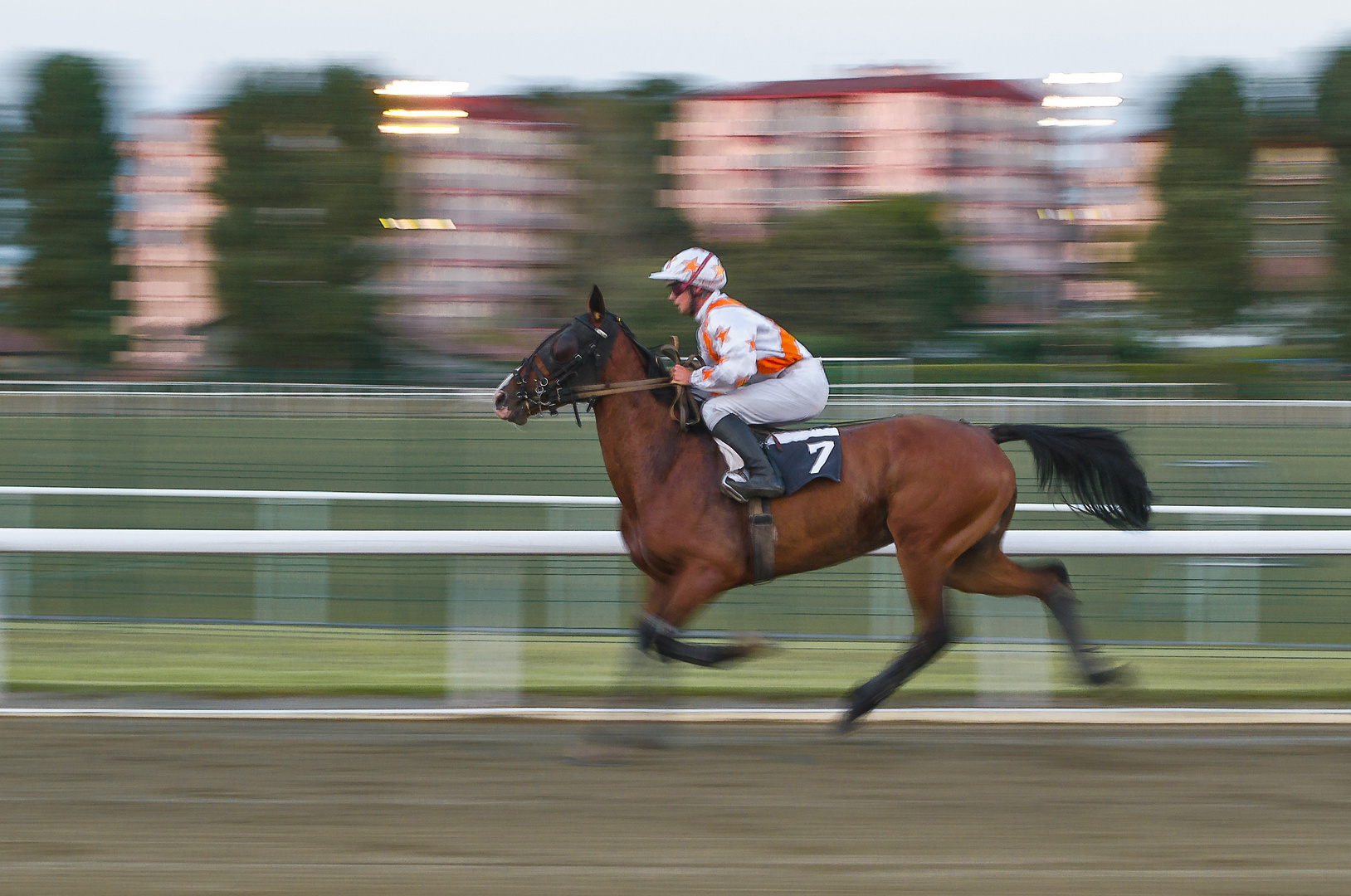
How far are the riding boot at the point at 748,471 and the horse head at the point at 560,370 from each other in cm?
46

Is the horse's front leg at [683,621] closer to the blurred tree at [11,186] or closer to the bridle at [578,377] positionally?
the bridle at [578,377]

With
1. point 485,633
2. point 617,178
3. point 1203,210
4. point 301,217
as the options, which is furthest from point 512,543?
point 617,178

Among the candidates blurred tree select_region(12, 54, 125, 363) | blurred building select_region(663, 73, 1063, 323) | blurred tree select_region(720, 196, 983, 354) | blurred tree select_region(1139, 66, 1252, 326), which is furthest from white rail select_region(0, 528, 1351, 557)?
blurred building select_region(663, 73, 1063, 323)

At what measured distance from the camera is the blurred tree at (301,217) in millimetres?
44344

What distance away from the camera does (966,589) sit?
472 cm

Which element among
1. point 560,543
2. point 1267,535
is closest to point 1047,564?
point 1267,535

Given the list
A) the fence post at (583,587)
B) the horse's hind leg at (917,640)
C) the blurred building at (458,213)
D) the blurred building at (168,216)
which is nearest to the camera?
the horse's hind leg at (917,640)

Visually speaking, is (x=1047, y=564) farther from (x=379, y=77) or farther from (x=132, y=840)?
(x=379, y=77)

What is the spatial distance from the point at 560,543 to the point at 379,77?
47.7 metres

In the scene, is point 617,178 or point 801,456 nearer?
point 801,456

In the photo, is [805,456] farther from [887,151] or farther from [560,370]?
[887,151]

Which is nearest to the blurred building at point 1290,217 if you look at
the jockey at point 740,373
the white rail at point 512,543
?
the white rail at point 512,543

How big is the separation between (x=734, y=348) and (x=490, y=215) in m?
76.9

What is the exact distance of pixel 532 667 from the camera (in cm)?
582
